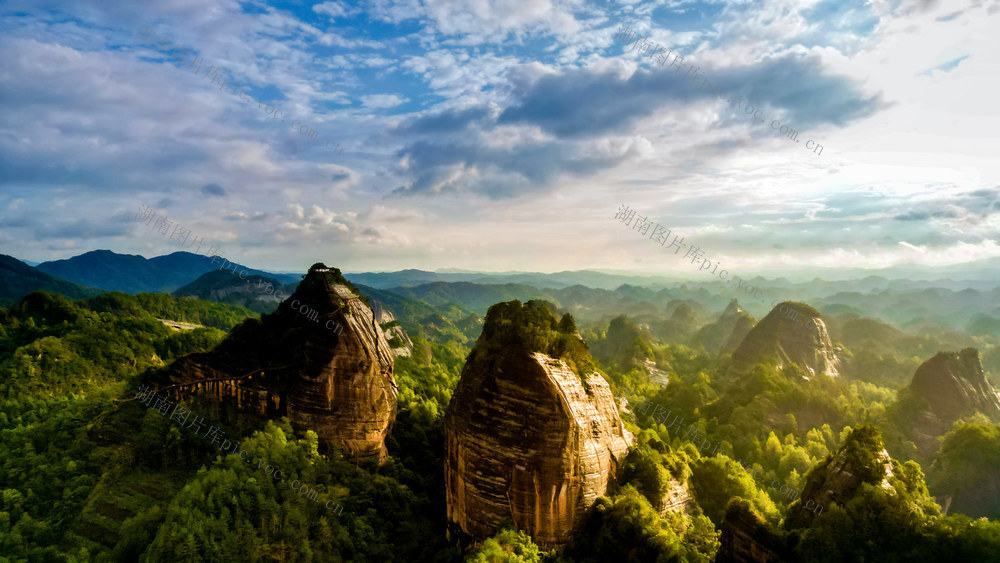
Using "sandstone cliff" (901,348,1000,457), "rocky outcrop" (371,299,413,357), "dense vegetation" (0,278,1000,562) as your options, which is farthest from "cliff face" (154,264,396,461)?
"sandstone cliff" (901,348,1000,457)

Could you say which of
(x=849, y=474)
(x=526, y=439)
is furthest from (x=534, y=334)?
(x=849, y=474)

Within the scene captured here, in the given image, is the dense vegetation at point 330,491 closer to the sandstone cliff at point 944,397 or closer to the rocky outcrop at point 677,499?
the rocky outcrop at point 677,499

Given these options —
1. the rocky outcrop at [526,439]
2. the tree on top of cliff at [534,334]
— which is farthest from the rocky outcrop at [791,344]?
the rocky outcrop at [526,439]

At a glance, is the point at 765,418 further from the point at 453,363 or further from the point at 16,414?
the point at 16,414

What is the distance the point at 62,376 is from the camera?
1237 inches

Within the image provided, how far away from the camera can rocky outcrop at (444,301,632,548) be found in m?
21.0

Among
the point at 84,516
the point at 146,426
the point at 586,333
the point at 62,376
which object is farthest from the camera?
the point at 586,333

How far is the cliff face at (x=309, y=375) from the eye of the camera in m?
24.9

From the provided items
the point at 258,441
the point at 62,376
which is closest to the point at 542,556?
the point at 258,441

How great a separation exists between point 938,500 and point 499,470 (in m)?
47.7

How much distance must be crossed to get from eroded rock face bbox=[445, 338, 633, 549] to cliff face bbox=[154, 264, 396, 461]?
6669 millimetres

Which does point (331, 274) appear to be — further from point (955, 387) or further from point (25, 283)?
point (25, 283)

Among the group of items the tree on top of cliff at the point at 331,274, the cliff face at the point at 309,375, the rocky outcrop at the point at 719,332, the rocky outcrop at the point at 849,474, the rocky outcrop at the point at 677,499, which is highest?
the tree on top of cliff at the point at 331,274

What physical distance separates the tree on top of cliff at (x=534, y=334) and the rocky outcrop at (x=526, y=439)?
0.20 ft
